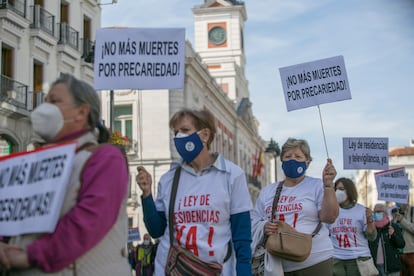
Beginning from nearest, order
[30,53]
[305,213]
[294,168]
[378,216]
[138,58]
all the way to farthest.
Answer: [138,58], [305,213], [294,168], [378,216], [30,53]

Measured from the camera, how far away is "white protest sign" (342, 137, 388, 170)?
36.6 ft

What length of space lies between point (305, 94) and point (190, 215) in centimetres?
409

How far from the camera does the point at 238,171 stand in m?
4.84

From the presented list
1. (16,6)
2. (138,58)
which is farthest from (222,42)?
(138,58)

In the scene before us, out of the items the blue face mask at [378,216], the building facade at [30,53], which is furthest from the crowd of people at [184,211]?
the building facade at [30,53]

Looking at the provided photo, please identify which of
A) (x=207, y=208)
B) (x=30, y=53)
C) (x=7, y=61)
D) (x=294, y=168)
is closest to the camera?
(x=207, y=208)

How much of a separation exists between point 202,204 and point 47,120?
1736mm

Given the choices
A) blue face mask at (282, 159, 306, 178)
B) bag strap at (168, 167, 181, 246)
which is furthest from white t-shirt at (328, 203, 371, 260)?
bag strap at (168, 167, 181, 246)

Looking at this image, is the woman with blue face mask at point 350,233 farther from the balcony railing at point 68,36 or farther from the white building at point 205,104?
the balcony railing at point 68,36

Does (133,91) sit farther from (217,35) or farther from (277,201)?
(277,201)

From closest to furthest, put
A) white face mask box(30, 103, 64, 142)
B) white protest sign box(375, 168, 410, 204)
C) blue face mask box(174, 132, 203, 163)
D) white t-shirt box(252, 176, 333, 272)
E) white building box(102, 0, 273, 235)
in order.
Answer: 1. white face mask box(30, 103, 64, 142)
2. blue face mask box(174, 132, 203, 163)
3. white t-shirt box(252, 176, 333, 272)
4. white protest sign box(375, 168, 410, 204)
5. white building box(102, 0, 273, 235)

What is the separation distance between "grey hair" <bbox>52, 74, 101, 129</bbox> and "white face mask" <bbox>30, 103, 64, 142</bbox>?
12 cm

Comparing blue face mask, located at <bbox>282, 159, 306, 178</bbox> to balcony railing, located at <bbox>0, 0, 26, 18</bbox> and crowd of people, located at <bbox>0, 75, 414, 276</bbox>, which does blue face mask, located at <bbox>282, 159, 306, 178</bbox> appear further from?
balcony railing, located at <bbox>0, 0, 26, 18</bbox>

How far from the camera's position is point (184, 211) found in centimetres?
466
